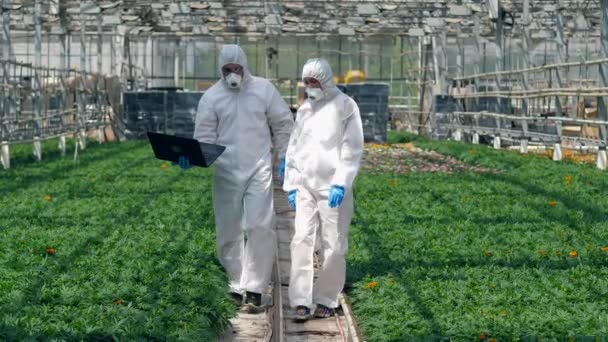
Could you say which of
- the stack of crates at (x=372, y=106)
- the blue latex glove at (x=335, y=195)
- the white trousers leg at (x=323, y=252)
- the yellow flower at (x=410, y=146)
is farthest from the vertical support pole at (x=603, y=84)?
the stack of crates at (x=372, y=106)

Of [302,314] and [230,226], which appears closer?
[302,314]

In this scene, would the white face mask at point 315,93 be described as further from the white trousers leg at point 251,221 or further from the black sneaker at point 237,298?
the black sneaker at point 237,298

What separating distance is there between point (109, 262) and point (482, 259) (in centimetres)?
281

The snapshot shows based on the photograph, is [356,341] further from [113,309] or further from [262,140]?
[262,140]

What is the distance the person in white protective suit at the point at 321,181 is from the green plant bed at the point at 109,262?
0.60 meters

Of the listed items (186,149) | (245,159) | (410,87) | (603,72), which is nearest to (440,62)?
(410,87)

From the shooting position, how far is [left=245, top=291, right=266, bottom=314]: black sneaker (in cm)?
831

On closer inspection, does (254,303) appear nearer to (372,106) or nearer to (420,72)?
(372,106)

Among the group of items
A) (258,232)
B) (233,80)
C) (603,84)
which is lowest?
(258,232)

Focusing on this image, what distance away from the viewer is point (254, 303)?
8.37 meters

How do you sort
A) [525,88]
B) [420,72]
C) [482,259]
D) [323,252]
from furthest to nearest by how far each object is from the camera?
[420,72] < [525,88] < [482,259] < [323,252]

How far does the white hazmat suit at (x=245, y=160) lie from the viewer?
27.7 feet

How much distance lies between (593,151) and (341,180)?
15.9 metres

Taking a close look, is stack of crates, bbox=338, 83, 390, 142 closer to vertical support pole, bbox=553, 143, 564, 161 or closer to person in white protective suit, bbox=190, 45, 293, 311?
vertical support pole, bbox=553, 143, 564, 161
